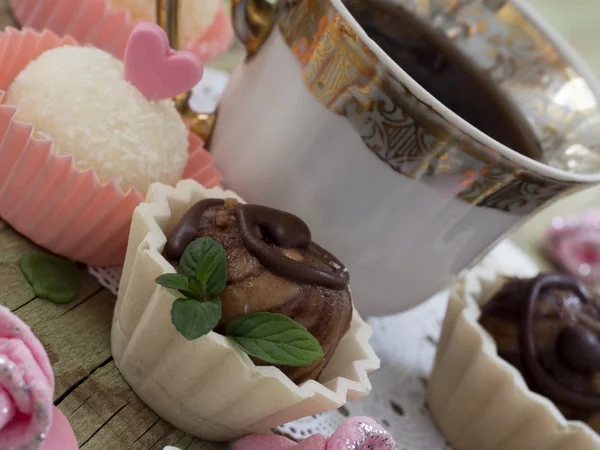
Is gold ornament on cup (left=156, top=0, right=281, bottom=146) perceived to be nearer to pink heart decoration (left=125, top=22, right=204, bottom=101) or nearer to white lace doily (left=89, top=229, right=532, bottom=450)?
pink heart decoration (left=125, top=22, right=204, bottom=101)

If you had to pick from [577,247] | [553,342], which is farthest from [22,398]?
[577,247]

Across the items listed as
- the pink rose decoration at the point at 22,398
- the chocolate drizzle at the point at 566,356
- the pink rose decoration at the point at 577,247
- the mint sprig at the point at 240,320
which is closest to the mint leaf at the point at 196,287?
the mint sprig at the point at 240,320

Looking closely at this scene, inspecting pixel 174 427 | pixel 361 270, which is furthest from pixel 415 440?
pixel 174 427

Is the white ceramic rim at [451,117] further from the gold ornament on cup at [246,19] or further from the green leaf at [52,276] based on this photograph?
the green leaf at [52,276]

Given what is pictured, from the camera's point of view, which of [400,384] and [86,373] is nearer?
[86,373]

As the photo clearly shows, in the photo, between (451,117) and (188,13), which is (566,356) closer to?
(451,117)

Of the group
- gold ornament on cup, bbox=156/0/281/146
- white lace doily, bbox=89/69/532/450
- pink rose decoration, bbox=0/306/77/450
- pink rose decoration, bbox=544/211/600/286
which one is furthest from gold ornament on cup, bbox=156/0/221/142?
pink rose decoration, bbox=544/211/600/286
